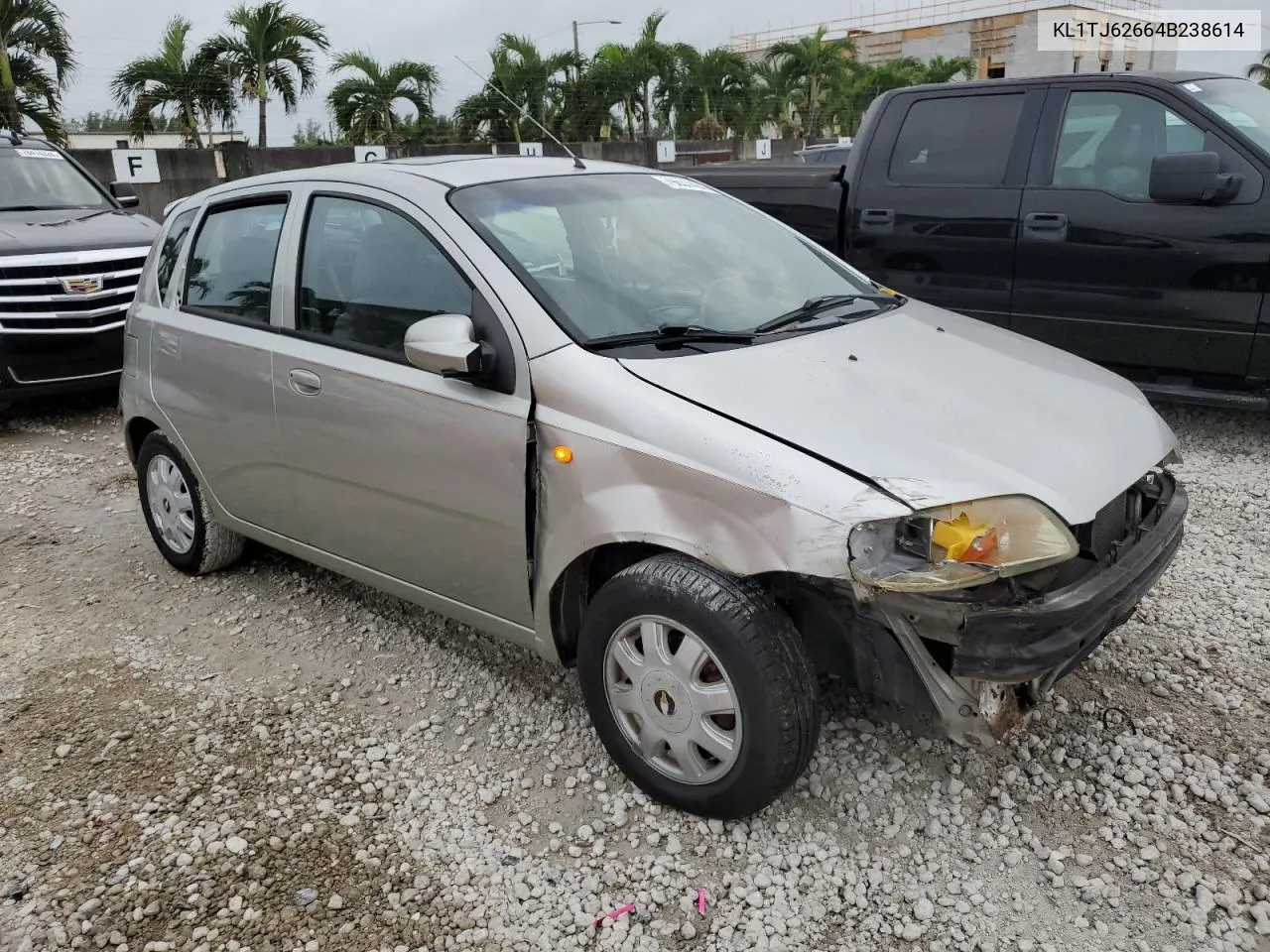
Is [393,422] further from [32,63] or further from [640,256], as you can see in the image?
[32,63]

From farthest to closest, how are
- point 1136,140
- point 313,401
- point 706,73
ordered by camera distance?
point 706,73 < point 1136,140 < point 313,401

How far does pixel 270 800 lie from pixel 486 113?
57.7 ft

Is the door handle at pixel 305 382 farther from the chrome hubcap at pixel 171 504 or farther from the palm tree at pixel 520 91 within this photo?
the palm tree at pixel 520 91

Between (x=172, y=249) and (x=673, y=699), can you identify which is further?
(x=172, y=249)

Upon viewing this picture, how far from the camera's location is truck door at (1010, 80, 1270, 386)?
5.17 meters

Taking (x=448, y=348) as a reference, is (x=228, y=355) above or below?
below

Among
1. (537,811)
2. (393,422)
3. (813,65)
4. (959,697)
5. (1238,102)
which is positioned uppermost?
(813,65)

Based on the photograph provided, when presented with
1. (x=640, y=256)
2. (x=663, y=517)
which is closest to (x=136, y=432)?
(x=640, y=256)

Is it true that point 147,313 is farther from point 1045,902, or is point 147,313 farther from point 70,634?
point 1045,902

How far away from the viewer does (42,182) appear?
8109 millimetres

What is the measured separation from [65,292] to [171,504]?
3.49 m

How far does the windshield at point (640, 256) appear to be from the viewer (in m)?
3.05

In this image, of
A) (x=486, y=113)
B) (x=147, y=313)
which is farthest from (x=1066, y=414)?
(x=486, y=113)

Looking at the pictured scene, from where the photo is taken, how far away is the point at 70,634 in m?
4.12
